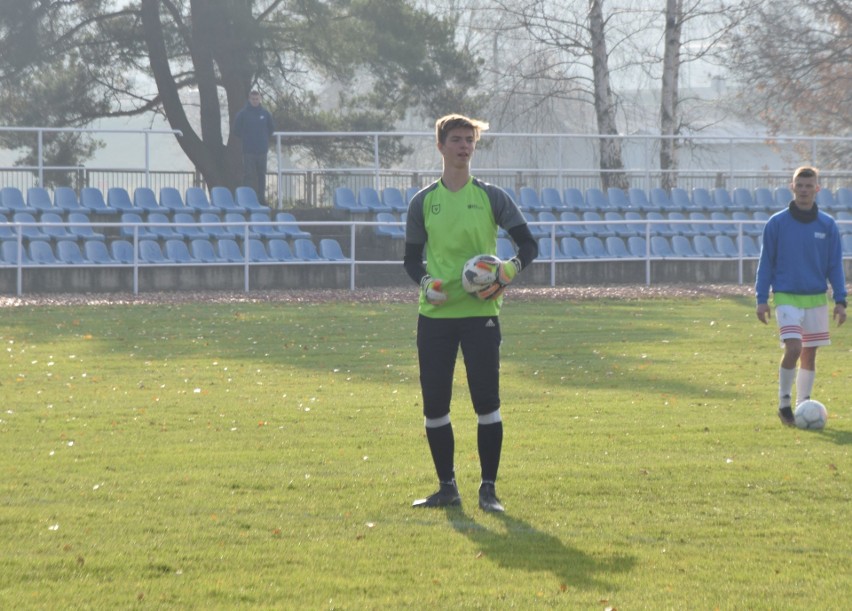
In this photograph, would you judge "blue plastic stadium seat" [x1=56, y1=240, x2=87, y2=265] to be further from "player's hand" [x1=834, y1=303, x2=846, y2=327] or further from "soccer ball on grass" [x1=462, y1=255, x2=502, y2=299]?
"soccer ball on grass" [x1=462, y1=255, x2=502, y2=299]

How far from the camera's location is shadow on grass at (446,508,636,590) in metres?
5.61

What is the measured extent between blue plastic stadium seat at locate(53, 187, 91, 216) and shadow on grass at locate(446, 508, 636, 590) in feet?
67.5

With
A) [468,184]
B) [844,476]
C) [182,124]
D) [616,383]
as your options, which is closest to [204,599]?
[468,184]

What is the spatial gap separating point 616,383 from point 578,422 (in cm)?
251

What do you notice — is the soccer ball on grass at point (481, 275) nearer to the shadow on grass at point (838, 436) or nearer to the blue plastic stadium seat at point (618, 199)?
the shadow on grass at point (838, 436)

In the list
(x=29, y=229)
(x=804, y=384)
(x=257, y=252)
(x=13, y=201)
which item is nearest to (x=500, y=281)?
(x=804, y=384)

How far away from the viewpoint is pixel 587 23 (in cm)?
3431

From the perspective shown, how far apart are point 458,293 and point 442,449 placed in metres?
0.82

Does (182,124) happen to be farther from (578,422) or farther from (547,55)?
(578,422)

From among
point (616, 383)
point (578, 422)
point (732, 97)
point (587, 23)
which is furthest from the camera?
point (732, 97)

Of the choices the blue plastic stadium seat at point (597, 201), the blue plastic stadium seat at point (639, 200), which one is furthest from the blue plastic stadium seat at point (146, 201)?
the blue plastic stadium seat at point (639, 200)

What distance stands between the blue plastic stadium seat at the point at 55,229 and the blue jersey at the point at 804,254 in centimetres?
1685

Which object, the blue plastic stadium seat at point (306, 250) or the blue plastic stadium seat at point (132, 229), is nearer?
the blue plastic stadium seat at point (132, 229)

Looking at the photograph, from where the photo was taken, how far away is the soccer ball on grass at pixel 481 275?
6.67 meters
